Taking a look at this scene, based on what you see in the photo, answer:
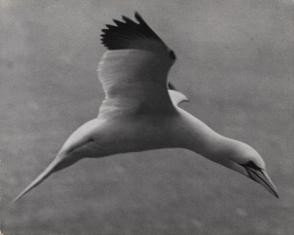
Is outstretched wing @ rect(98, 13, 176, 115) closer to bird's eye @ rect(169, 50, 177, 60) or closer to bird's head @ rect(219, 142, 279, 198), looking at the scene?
bird's eye @ rect(169, 50, 177, 60)

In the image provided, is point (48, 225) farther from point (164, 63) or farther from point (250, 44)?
point (250, 44)

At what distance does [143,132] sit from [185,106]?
18cm

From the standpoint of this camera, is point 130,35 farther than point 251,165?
No

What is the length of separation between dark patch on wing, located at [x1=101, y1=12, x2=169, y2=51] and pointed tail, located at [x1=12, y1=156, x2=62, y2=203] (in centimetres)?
48

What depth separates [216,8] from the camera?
238 cm

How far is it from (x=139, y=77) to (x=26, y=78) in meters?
0.50

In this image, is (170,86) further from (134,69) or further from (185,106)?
(134,69)

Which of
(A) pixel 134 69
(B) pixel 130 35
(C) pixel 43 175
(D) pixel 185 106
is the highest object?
(B) pixel 130 35

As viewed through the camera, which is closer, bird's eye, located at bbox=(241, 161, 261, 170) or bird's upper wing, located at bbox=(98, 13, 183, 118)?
bird's upper wing, located at bbox=(98, 13, 183, 118)

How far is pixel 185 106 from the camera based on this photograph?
2346 millimetres

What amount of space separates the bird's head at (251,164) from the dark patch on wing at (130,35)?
47 centimetres

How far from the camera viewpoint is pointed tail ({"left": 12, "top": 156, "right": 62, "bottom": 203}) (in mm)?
2357

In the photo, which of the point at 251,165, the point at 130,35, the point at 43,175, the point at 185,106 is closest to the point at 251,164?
the point at 251,165

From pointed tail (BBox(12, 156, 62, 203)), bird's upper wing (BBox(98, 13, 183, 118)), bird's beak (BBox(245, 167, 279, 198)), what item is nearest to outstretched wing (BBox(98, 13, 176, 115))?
bird's upper wing (BBox(98, 13, 183, 118))
